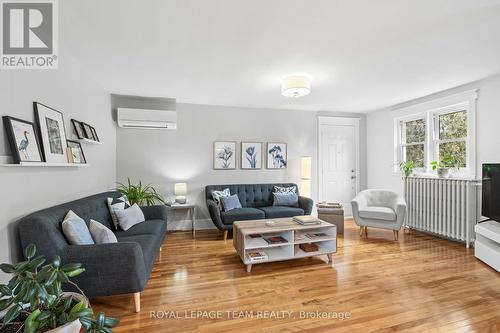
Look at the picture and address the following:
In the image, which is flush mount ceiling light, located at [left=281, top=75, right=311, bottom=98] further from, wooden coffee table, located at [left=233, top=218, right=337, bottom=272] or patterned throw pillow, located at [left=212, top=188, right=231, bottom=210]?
patterned throw pillow, located at [left=212, top=188, right=231, bottom=210]

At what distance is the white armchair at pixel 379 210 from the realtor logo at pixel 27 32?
424 cm

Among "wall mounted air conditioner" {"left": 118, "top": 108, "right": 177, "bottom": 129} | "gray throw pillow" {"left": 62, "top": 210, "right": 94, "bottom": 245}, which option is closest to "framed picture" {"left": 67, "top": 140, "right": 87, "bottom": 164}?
"gray throw pillow" {"left": 62, "top": 210, "right": 94, "bottom": 245}

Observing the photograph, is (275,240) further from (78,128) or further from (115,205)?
(78,128)

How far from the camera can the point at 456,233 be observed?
3357mm

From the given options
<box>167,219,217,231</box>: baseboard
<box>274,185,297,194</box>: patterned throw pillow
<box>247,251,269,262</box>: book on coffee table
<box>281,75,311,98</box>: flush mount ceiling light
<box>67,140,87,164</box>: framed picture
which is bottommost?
<box>167,219,217,231</box>: baseboard

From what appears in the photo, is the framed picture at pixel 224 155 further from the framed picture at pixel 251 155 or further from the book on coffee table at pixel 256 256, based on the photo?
the book on coffee table at pixel 256 256

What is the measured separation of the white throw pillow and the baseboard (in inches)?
54.1

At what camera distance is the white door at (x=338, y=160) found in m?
5.14

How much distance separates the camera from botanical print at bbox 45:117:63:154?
6.80 feet

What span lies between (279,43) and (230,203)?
2.54 metres

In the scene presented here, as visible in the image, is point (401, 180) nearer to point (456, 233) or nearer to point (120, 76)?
point (456, 233)

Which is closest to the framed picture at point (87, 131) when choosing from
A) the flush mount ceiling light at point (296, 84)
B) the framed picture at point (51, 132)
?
the framed picture at point (51, 132)

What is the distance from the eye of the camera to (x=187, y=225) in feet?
14.3

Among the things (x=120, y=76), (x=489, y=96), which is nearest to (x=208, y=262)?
(x=120, y=76)
